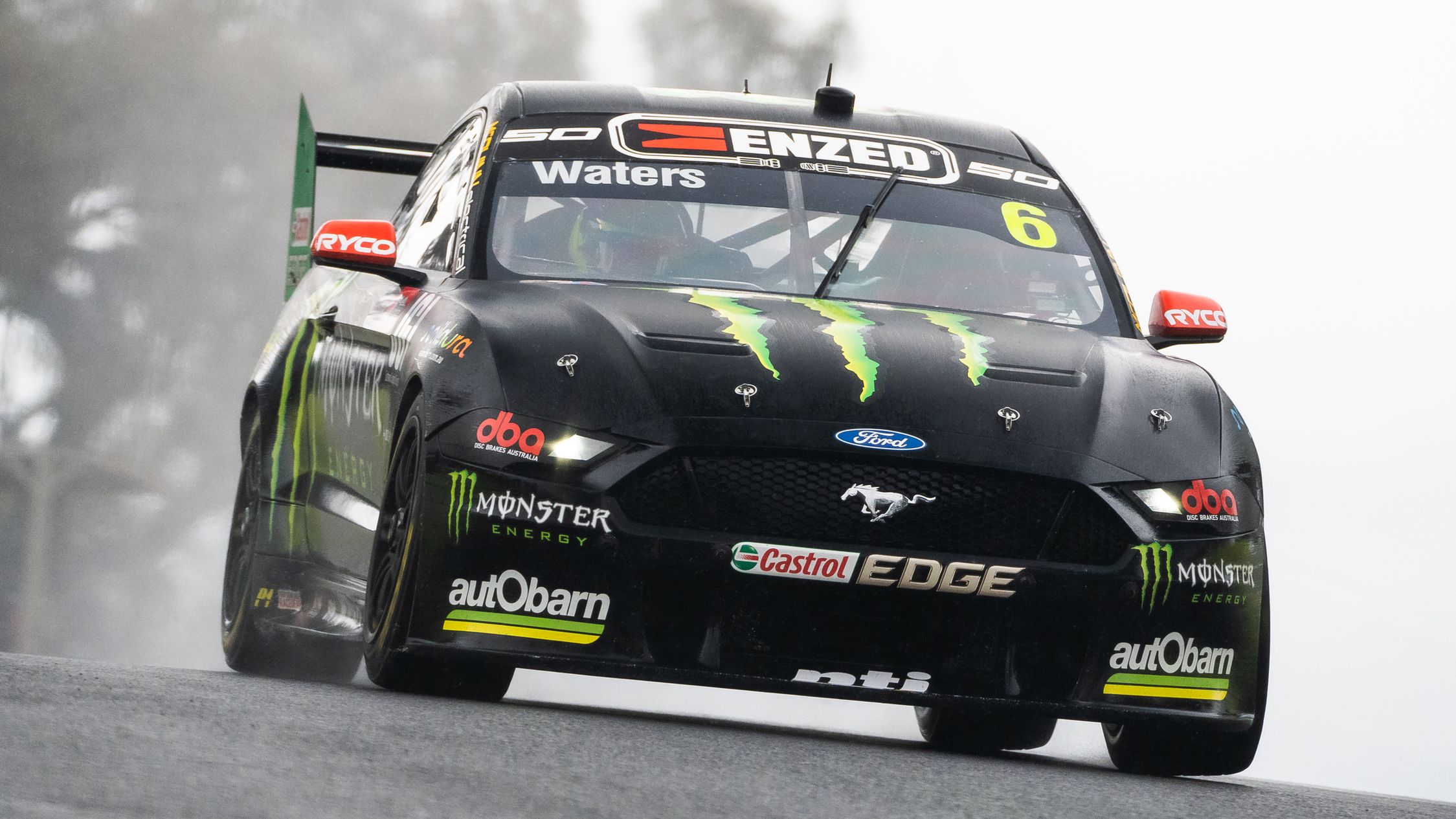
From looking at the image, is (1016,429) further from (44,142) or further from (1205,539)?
(44,142)

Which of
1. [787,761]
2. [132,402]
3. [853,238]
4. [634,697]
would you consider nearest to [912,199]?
[853,238]

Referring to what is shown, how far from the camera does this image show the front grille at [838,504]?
504 cm

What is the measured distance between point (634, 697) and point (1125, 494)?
34.3 meters

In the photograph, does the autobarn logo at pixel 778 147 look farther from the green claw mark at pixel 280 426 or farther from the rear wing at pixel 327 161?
the rear wing at pixel 327 161

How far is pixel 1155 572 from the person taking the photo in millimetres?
5215

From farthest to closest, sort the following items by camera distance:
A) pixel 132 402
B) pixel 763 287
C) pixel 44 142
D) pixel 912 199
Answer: pixel 132 402 → pixel 44 142 → pixel 912 199 → pixel 763 287

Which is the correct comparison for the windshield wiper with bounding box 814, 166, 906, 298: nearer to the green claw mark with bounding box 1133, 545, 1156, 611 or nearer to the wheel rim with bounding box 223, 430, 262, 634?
the green claw mark with bounding box 1133, 545, 1156, 611

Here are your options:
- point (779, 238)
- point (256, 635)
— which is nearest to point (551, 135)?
point (779, 238)

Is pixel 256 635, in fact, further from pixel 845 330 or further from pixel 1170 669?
pixel 1170 669

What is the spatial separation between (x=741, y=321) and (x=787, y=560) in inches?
27.7

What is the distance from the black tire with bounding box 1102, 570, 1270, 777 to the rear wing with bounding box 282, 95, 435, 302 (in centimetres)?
431

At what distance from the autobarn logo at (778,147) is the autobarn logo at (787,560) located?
1.76 metres

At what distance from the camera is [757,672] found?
5.06m

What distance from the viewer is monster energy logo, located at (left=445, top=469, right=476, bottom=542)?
506 centimetres
